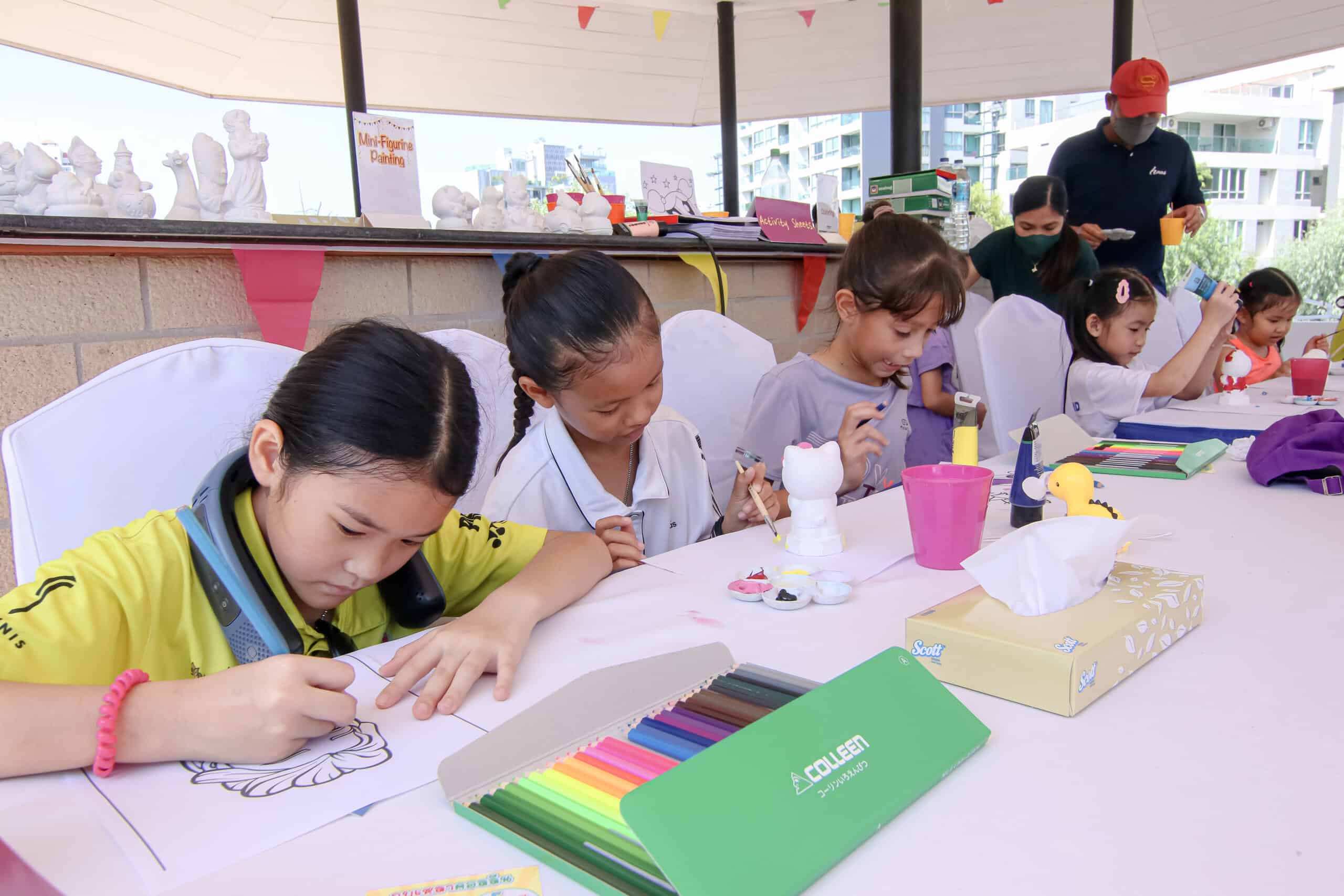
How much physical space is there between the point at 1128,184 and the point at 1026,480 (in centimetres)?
310

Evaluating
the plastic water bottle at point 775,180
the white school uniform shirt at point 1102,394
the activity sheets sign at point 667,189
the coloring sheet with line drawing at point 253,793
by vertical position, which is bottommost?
the white school uniform shirt at point 1102,394

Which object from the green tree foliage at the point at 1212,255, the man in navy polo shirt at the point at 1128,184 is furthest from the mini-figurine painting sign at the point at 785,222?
the green tree foliage at the point at 1212,255

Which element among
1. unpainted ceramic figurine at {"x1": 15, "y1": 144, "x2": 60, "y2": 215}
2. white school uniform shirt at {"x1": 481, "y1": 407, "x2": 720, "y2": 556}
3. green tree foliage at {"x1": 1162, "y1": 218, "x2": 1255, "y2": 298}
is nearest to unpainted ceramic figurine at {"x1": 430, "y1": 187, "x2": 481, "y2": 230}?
unpainted ceramic figurine at {"x1": 15, "y1": 144, "x2": 60, "y2": 215}

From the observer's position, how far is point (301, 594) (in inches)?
33.9

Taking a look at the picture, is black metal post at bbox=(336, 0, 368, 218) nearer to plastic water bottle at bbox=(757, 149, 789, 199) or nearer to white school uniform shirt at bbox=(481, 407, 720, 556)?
plastic water bottle at bbox=(757, 149, 789, 199)

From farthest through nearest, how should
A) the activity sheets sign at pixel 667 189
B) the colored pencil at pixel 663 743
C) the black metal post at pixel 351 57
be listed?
the black metal post at pixel 351 57
the activity sheets sign at pixel 667 189
the colored pencil at pixel 663 743

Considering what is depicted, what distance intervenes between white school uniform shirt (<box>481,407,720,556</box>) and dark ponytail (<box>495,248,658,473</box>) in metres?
0.10

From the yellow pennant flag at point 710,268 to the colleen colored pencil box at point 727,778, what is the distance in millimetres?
1897

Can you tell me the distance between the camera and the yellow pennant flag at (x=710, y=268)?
238 cm

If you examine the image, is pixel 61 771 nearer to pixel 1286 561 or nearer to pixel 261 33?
pixel 1286 561

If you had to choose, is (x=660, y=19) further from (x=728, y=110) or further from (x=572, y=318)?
(x=572, y=318)

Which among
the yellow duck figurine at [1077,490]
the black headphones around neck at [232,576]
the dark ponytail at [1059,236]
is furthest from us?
the dark ponytail at [1059,236]

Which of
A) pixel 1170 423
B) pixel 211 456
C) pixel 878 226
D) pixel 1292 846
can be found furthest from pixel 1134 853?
pixel 1170 423

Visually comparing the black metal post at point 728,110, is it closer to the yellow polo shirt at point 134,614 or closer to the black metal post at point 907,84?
the black metal post at point 907,84
